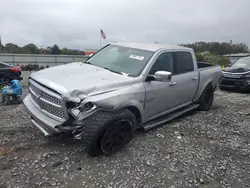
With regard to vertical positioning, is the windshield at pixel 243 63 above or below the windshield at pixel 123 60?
below

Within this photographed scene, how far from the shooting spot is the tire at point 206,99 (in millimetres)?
6023

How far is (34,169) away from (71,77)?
1.52 meters

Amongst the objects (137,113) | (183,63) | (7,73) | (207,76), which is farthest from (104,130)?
(7,73)

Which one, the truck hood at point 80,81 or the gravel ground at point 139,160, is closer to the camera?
the gravel ground at point 139,160

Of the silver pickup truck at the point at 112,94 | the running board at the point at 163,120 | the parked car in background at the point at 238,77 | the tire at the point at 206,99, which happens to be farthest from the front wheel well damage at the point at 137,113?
the parked car in background at the point at 238,77

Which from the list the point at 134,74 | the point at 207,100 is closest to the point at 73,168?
the point at 134,74

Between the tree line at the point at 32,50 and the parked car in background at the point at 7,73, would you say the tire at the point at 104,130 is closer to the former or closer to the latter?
the parked car in background at the point at 7,73

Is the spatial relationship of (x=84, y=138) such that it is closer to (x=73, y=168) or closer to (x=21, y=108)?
(x=73, y=168)

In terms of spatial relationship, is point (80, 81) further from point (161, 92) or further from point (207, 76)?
point (207, 76)

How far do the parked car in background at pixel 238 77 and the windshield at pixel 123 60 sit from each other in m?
6.07

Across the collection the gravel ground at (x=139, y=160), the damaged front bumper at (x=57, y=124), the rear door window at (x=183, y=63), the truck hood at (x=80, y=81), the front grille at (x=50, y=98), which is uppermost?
the rear door window at (x=183, y=63)

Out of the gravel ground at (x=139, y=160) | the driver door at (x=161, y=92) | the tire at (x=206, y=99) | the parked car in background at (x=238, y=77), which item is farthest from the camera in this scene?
the parked car in background at (x=238, y=77)

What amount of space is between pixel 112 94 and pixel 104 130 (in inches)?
22.3

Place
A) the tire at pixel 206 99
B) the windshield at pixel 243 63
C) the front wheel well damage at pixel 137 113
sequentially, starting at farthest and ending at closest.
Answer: the windshield at pixel 243 63 → the tire at pixel 206 99 → the front wheel well damage at pixel 137 113
